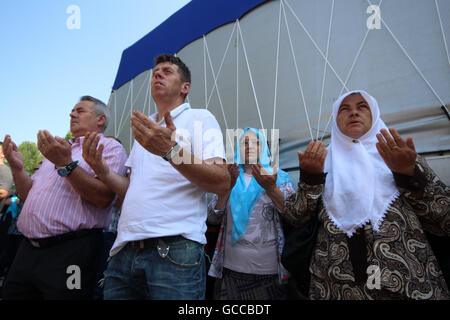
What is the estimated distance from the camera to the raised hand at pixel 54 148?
117cm

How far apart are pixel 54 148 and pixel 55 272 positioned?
21.7 inches

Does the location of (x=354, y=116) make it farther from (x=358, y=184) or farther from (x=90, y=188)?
(x=90, y=188)

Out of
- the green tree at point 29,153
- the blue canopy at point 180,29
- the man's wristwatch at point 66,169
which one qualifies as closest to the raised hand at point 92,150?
the man's wristwatch at point 66,169

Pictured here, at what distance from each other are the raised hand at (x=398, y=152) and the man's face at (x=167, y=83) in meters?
0.92

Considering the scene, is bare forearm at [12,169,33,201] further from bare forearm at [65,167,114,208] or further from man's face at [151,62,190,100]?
man's face at [151,62,190,100]

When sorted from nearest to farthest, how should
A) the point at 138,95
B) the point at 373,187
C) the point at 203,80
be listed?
the point at 373,187, the point at 203,80, the point at 138,95

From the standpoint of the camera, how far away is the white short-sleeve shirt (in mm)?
924

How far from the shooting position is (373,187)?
102 centimetres

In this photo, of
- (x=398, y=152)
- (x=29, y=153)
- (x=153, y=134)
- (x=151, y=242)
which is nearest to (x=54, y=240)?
(x=151, y=242)

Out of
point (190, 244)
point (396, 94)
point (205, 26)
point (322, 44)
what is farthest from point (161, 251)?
point (205, 26)

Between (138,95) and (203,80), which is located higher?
(138,95)

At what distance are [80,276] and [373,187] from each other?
4.34 feet

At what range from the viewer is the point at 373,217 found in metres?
0.96

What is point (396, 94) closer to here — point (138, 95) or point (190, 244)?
point (190, 244)
